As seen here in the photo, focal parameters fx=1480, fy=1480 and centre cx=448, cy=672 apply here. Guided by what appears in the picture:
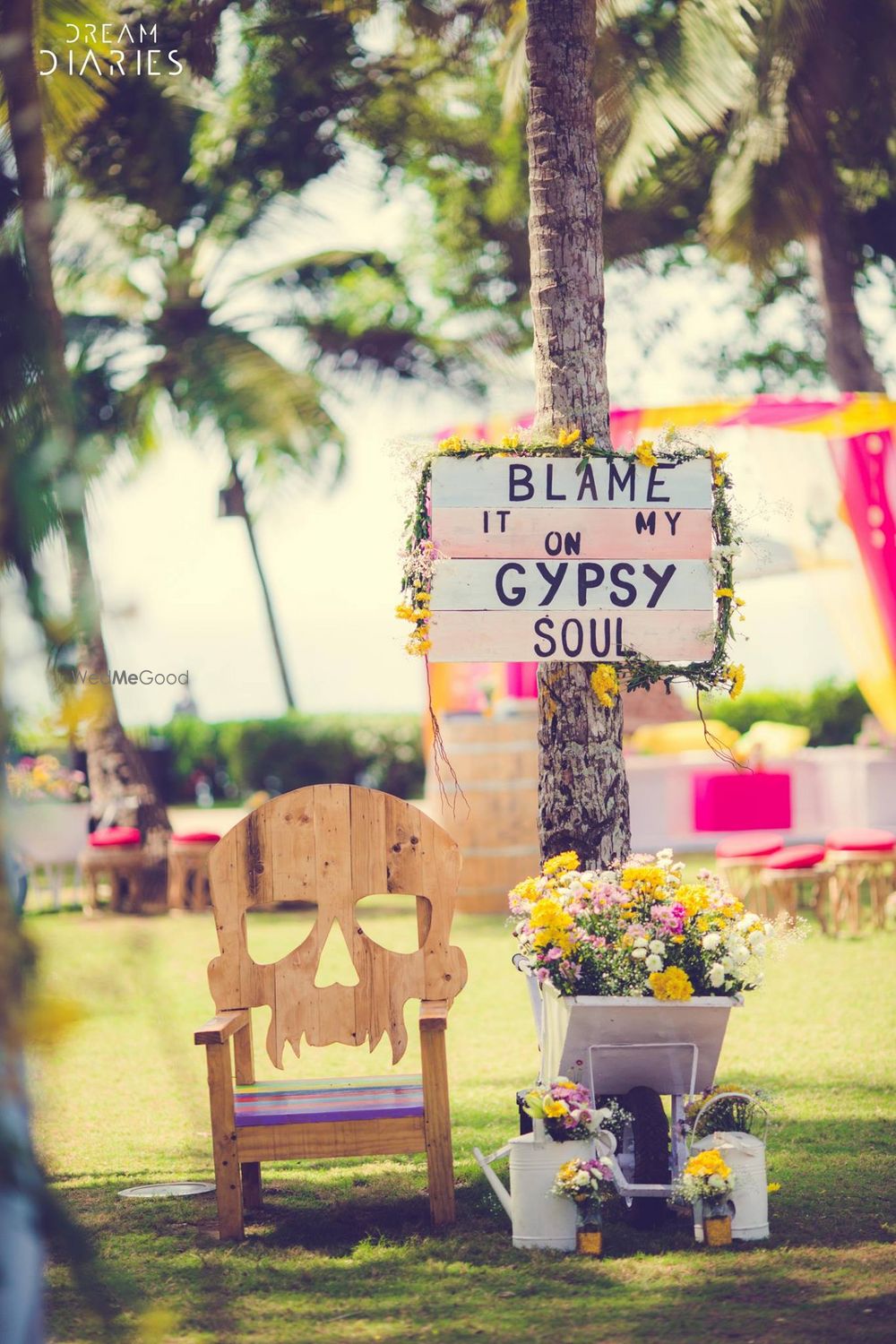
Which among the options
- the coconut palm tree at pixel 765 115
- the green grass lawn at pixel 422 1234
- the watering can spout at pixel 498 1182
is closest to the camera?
the green grass lawn at pixel 422 1234

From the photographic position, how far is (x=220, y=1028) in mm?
4094

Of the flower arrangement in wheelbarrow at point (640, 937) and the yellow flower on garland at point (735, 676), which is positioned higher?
the yellow flower on garland at point (735, 676)

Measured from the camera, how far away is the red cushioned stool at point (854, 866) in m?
9.55

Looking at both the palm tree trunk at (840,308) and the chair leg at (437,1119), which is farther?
the palm tree trunk at (840,308)

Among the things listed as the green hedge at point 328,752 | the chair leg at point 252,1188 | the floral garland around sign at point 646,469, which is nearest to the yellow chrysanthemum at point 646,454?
the floral garland around sign at point 646,469

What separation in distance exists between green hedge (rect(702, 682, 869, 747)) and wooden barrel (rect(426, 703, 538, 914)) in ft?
33.1

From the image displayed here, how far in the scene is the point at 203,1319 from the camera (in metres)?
3.53

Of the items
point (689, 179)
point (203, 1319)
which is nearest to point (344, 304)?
point (689, 179)

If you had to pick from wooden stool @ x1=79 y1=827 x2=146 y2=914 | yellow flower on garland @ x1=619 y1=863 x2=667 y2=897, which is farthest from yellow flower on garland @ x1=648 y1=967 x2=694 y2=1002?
wooden stool @ x1=79 y1=827 x2=146 y2=914

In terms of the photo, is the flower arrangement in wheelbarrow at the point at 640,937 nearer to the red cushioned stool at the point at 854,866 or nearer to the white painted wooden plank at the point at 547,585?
the white painted wooden plank at the point at 547,585

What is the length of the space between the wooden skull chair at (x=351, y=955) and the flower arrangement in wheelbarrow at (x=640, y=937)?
1.02 ft

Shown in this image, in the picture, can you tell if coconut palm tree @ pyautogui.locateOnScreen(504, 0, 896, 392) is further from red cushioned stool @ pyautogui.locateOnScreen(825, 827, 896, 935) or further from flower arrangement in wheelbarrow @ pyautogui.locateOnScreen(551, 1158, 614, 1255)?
flower arrangement in wheelbarrow @ pyautogui.locateOnScreen(551, 1158, 614, 1255)

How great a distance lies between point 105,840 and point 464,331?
12.2 metres

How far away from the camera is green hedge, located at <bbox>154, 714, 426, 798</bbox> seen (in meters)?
20.5
